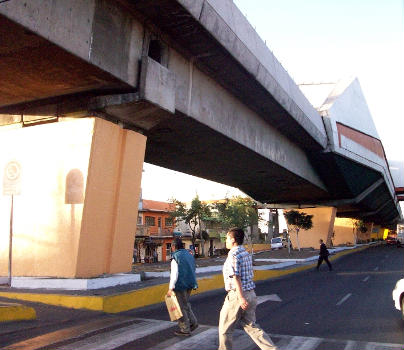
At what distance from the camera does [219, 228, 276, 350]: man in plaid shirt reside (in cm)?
492

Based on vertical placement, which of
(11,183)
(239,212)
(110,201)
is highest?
(239,212)

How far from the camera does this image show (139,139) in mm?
11977

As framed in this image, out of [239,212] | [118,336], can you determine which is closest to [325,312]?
[118,336]

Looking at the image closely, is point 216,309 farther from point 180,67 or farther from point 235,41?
point 235,41

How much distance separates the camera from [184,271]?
663cm

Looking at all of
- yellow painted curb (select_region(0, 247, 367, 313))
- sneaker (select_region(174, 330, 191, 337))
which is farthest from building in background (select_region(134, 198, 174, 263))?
sneaker (select_region(174, 330, 191, 337))

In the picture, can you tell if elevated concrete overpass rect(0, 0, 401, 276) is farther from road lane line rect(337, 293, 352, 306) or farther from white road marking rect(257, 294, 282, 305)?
road lane line rect(337, 293, 352, 306)

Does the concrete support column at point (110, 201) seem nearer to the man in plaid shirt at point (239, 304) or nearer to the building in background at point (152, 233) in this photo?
the man in plaid shirt at point (239, 304)

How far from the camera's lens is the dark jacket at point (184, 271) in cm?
655

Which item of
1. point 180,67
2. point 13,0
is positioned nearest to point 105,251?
point 180,67

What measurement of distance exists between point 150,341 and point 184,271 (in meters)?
1.21

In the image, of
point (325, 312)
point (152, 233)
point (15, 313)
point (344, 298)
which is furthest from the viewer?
point (152, 233)

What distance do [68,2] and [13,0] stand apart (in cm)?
139

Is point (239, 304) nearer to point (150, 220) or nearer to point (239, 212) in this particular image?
point (239, 212)
